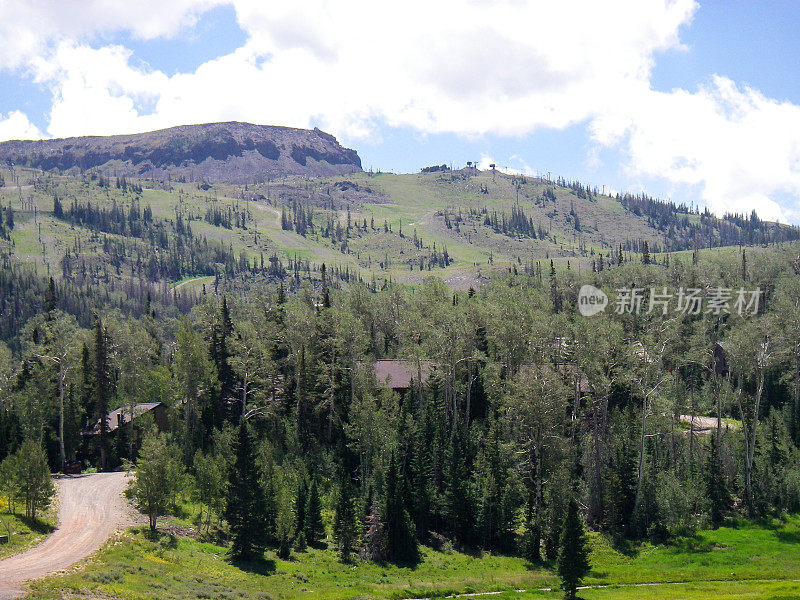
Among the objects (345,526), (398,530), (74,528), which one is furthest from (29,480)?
(398,530)

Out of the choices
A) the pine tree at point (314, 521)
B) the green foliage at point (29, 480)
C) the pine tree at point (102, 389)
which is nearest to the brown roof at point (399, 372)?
the pine tree at point (314, 521)

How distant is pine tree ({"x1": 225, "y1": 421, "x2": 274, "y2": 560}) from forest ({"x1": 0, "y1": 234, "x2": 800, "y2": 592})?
0.47ft

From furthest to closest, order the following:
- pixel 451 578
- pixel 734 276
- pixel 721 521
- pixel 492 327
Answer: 1. pixel 734 276
2. pixel 492 327
3. pixel 721 521
4. pixel 451 578

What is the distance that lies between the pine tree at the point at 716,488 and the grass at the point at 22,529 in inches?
2569

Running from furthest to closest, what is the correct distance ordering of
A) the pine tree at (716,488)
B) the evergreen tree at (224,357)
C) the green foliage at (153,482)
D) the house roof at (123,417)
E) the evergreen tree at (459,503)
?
the house roof at (123,417)
the evergreen tree at (224,357)
the pine tree at (716,488)
the evergreen tree at (459,503)
the green foliage at (153,482)

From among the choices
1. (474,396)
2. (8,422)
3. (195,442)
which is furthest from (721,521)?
(8,422)

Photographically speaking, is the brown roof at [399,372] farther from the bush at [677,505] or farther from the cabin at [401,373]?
the bush at [677,505]

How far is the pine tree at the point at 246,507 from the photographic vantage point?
54812 mm

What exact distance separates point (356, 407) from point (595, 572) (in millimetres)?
27633

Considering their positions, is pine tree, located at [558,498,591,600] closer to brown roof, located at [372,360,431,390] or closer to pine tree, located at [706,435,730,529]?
pine tree, located at [706,435,730,529]

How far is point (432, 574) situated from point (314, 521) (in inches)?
490

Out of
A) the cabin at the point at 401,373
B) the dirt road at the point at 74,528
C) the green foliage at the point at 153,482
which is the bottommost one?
the dirt road at the point at 74,528

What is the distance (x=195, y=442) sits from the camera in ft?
271

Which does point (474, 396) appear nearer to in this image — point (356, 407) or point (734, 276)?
point (356, 407)
